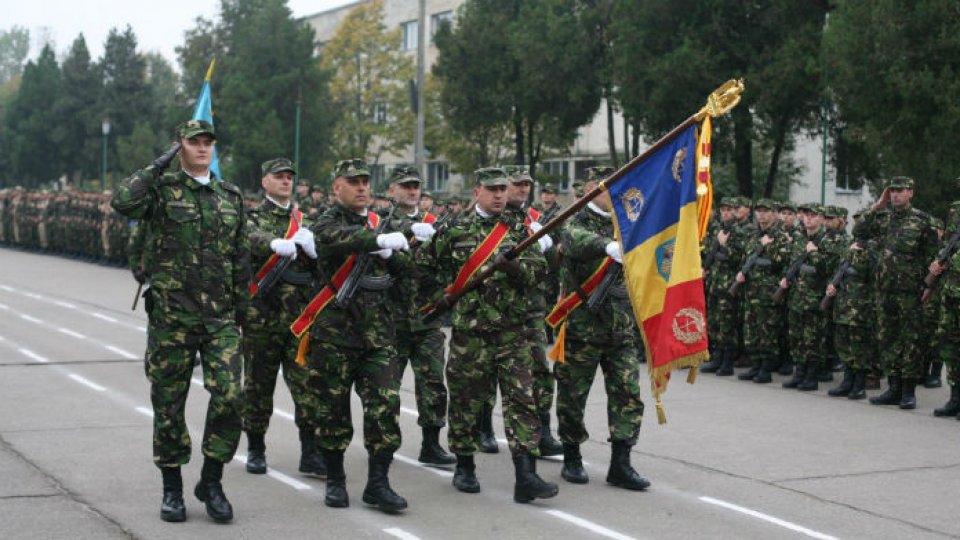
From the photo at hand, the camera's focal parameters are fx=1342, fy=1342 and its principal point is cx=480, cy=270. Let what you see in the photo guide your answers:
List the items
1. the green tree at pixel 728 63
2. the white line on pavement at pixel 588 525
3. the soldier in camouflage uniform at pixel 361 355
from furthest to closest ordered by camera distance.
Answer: the green tree at pixel 728 63
the soldier in camouflage uniform at pixel 361 355
the white line on pavement at pixel 588 525

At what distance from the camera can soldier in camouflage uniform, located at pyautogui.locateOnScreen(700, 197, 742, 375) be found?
15.4 meters

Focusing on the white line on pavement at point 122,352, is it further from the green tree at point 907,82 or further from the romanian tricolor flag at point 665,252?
the green tree at point 907,82

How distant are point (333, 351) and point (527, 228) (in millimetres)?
1572

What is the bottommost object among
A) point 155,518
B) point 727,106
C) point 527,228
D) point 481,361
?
point 155,518

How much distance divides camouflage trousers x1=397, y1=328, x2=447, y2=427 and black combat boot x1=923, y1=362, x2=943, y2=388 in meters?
7.02

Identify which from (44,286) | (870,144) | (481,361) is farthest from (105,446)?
(44,286)

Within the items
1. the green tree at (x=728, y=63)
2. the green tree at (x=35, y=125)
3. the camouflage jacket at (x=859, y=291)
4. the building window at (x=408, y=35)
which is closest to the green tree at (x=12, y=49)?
the green tree at (x=35, y=125)

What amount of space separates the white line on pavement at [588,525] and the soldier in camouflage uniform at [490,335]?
0.89ft

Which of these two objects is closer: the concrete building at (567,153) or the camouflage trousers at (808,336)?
the camouflage trousers at (808,336)

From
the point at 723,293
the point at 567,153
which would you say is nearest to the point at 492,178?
the point at 723,293

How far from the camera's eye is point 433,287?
10.5m

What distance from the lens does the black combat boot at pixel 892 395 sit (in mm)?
13055

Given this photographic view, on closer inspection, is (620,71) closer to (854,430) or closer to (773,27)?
(773,27)

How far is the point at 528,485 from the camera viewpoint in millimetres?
8250
